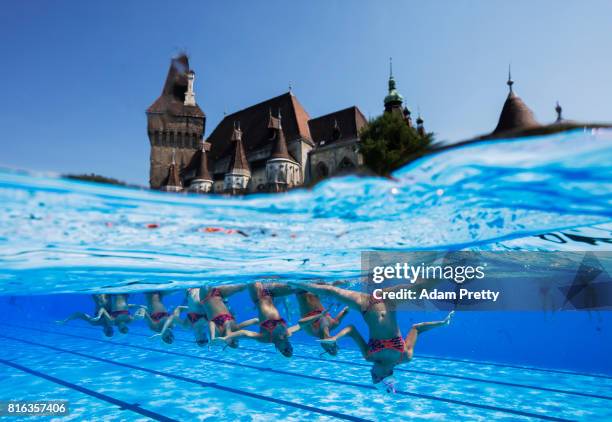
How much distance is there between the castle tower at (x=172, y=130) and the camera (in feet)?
168

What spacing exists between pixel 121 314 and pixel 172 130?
40.3 m

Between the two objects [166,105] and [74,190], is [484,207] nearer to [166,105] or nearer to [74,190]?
[74,190]

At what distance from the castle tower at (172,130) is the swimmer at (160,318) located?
121 ft

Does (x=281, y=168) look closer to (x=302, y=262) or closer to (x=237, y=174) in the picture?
(x=237, y=174)

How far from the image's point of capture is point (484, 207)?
6.72m

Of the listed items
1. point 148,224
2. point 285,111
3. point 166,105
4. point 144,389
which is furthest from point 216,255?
→ point 166,105

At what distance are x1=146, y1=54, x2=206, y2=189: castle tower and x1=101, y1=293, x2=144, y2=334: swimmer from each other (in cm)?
3428

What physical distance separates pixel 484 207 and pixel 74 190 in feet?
22.8

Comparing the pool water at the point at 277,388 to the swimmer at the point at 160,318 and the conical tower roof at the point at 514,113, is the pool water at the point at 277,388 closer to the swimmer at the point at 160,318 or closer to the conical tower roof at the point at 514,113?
the swimmer at the point at 160,318

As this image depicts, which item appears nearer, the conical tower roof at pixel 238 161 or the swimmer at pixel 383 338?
the swimmer at pixel 383 338

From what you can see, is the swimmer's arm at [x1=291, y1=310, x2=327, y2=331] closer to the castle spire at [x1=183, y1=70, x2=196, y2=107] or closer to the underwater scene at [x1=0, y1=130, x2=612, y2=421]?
the underwater scene at [x1=0, y1=130, x2=612, y2=421]

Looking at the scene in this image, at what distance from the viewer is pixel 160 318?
14188mm

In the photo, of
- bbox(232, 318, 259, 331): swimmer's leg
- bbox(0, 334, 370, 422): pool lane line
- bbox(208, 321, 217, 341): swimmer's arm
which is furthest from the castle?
bbox(232, 318, 259, 331): swimmer's leg

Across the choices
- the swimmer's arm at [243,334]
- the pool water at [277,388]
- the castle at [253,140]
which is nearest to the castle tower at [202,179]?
the castle at [253,140]
